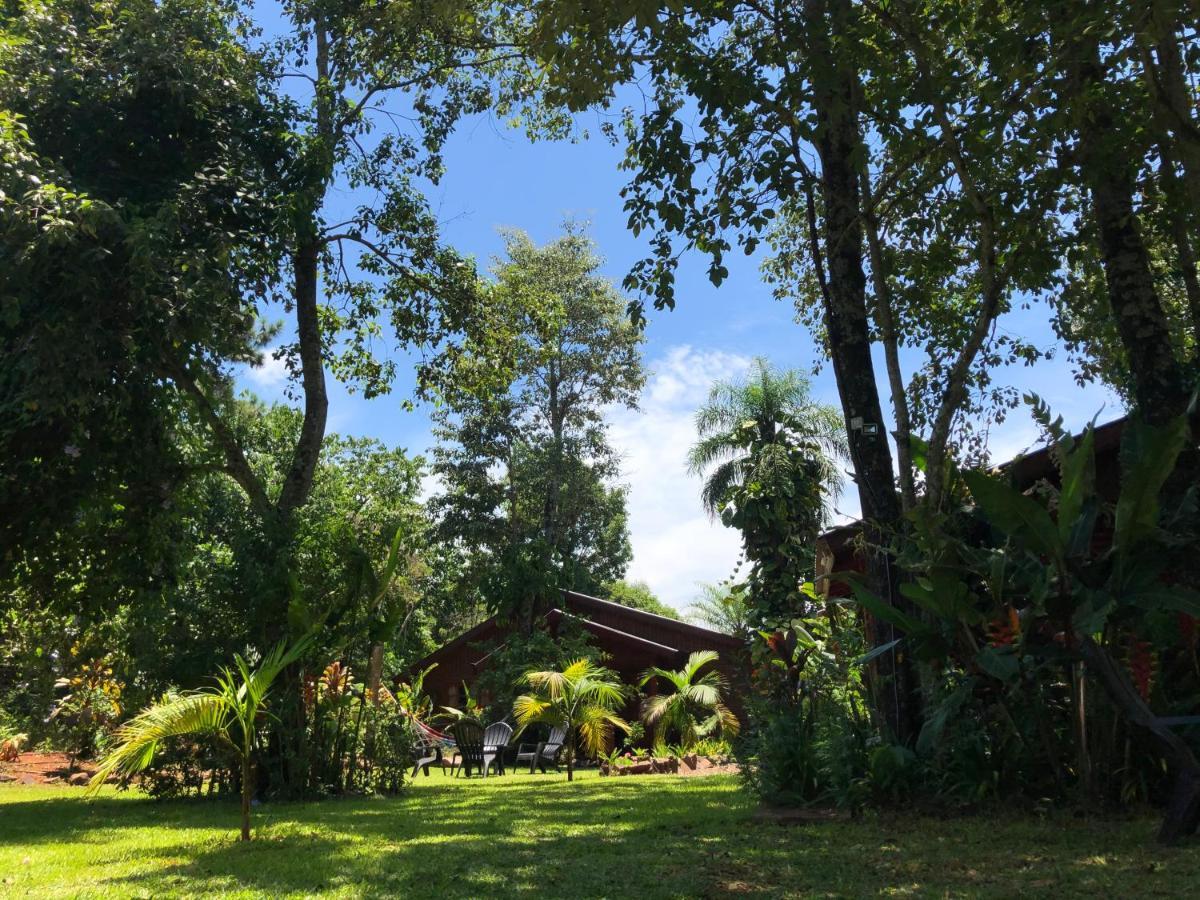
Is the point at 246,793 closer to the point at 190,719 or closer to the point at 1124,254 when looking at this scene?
the point at 190,719

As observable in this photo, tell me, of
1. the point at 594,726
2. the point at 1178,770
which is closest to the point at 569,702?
the point at 594,726

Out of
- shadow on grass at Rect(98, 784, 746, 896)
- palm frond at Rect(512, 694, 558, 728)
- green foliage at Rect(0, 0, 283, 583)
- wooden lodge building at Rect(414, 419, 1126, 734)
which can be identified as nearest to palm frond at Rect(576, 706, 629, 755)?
palm frond at Rect(512, 694, 558, 728)

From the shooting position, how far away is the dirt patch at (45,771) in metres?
17.5

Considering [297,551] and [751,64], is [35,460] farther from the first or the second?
[751,64]

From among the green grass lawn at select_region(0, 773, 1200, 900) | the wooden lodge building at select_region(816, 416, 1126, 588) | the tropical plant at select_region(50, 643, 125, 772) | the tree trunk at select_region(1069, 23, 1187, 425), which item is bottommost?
the green grass lawn at select_region(0, 773, 1200, 900)

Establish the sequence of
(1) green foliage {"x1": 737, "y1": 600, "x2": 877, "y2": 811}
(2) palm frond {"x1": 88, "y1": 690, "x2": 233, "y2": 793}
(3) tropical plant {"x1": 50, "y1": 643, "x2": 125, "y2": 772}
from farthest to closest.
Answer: (3) tropical plant {"x1": 50, "y1": 643, "x2": 125, "y2": 772}, (1) green foliage {"x1": 737, "y1": 600, "x2": 877, "y2": 811}, (2) palm frond {"x1": 88, "y1": 690, "x2": 233, "y2": 793}

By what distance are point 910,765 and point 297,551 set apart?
29.1 feet

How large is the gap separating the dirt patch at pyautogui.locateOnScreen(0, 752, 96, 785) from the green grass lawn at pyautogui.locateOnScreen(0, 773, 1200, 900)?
8.05 meters

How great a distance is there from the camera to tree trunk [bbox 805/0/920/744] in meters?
8.59

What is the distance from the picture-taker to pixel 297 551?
13.4 m

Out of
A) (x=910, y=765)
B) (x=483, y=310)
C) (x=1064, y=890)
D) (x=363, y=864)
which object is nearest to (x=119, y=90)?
A: (x=483, y=310)

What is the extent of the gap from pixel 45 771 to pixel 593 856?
16790 millimetres

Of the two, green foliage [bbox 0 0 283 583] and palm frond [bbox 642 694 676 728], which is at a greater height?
green foliage [bbox 0 0 283 583]

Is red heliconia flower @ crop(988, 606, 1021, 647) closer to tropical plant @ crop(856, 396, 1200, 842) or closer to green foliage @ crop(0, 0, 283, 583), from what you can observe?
tropical plant @ crop(856, 396, 1200, 842)
